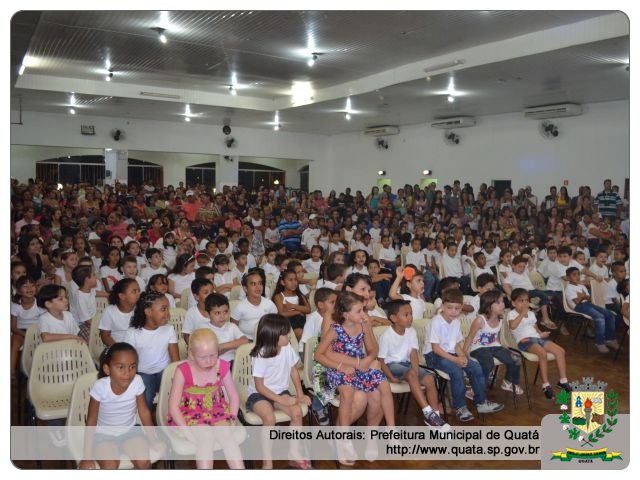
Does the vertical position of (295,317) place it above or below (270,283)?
below

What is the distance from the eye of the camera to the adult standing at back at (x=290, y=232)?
10047mm

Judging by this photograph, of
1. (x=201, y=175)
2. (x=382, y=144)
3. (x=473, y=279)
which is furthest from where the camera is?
(x=201, y=175)

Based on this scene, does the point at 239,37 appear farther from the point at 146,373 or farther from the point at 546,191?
the point at 546,191

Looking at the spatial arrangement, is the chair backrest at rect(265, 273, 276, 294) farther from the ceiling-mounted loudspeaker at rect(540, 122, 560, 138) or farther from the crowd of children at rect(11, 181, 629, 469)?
the ceiling-mounted loudspeaker at rect(540, 122, 560, 138)

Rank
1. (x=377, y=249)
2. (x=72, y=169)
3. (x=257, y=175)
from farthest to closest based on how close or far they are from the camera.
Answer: (x=257, y=175)
(x=72, y=169)
(x=377, y=249)

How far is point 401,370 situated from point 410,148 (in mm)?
12440

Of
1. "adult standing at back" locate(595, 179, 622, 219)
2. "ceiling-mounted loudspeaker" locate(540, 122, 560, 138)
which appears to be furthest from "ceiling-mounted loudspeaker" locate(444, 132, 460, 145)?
"adult standing at back" locate(595, 179, 622, 219)

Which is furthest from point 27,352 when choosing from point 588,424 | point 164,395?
point 588,424

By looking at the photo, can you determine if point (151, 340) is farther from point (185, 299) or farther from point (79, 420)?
point (185, 299)

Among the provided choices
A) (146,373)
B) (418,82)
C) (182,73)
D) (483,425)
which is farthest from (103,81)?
(483,425)

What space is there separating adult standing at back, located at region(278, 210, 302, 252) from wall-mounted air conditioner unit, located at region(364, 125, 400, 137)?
6223 millimetres

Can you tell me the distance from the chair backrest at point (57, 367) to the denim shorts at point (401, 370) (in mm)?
1978

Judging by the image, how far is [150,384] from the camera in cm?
362

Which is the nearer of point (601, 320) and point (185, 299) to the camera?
point (185, 299)
